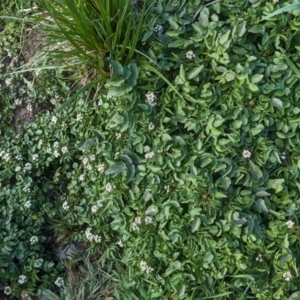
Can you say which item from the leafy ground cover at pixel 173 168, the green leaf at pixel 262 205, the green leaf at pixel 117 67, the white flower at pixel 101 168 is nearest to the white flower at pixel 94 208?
the leafy ground cover at pixel 173 168

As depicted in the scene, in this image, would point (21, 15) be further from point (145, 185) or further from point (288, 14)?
point (288, 14)

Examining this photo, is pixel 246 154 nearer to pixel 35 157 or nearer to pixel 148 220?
pixel 148 220

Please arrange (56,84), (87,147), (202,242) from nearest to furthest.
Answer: (202,242) → (87,147) → (56,84)

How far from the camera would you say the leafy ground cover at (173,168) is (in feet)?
7.11

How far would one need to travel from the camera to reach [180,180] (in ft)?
7.20

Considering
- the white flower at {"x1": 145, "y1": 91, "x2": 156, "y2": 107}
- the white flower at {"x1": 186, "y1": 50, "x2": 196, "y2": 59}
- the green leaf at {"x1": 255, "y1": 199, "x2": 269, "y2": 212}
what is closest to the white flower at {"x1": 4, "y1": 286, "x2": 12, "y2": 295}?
the white flower at {"x1": 145, "y1": 91, "x2": 156, "y2": 107}

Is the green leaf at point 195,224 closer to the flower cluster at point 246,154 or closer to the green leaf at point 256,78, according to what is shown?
the flower cluster at point 246,154

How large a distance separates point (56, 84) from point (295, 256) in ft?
4.61

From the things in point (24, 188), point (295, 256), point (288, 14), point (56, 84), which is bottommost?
point (295, 256)

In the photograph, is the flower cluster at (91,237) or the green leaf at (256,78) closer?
the green leaf at (256,78)

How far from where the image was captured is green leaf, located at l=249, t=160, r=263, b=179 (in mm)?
2176

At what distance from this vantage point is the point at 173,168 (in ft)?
7.19

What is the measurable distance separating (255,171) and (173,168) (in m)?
0.35

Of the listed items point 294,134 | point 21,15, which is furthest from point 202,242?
point 21,15
